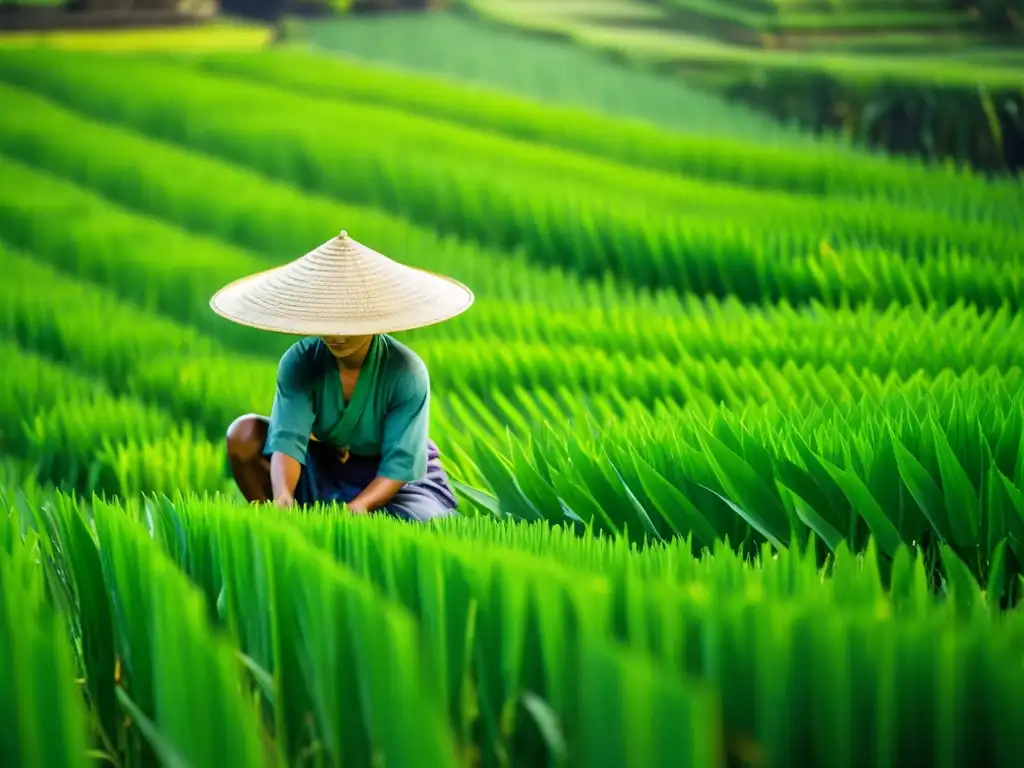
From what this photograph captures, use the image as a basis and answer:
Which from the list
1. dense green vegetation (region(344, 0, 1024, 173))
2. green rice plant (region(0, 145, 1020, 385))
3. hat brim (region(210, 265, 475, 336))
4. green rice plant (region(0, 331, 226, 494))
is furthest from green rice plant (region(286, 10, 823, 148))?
hat brim (region(210, 265, 475, 336))

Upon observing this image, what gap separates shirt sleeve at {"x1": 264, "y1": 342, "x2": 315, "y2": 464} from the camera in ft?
5.73

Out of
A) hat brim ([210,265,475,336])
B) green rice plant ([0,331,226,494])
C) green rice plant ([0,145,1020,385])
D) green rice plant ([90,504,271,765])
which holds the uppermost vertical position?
hat brim ([210,265,475,336])

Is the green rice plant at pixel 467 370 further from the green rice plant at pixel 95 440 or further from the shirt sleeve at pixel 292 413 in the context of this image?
the shirt sleeve at pixel 292 413

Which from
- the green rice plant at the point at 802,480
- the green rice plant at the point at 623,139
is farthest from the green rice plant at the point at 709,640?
the green rice plant at the point at 623,139

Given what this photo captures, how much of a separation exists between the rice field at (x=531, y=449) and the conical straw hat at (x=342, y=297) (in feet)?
0.72

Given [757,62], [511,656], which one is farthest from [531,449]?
[757,62]

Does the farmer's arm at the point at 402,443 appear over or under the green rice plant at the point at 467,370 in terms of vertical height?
over

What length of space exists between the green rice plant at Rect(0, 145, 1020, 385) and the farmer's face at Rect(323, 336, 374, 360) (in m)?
0.90

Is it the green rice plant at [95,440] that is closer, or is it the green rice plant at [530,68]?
the green rice plant at [95,440]

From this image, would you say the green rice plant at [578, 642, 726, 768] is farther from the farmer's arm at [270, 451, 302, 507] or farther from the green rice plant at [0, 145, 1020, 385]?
the green rice plant at [0, 145, 1020, 385]

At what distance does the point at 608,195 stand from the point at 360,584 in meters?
3.15

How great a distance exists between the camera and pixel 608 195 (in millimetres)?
4020

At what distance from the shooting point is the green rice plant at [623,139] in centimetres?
429

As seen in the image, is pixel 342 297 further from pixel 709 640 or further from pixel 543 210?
pixel 543 210
